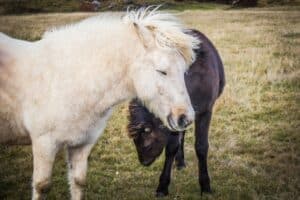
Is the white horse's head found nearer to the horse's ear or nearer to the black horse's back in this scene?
the horse's ear

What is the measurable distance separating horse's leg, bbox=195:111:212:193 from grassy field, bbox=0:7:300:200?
0.12m

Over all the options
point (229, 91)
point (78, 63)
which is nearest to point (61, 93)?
point (78, 63)

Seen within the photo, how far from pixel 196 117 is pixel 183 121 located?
88 centimetres

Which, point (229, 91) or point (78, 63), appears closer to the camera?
point (78, 63)

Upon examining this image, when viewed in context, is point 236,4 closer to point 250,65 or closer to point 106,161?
point 250,65

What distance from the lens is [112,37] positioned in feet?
10.1

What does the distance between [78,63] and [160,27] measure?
2.01 feet

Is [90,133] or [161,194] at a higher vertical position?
[90,133]

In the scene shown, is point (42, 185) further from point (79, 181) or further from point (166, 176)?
point (166, 176)

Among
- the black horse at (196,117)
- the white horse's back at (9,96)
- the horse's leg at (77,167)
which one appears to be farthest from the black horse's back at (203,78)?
the white horse's back at (9,96)

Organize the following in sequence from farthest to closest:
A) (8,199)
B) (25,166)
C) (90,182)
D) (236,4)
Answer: (236,4), (25,166), (90,182), (8,199)

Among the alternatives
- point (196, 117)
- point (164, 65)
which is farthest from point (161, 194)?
point (164, 65)

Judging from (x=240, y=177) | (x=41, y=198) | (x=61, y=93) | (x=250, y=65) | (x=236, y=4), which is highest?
(x=236, y=4)

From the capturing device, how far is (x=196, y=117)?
3.82 metres
